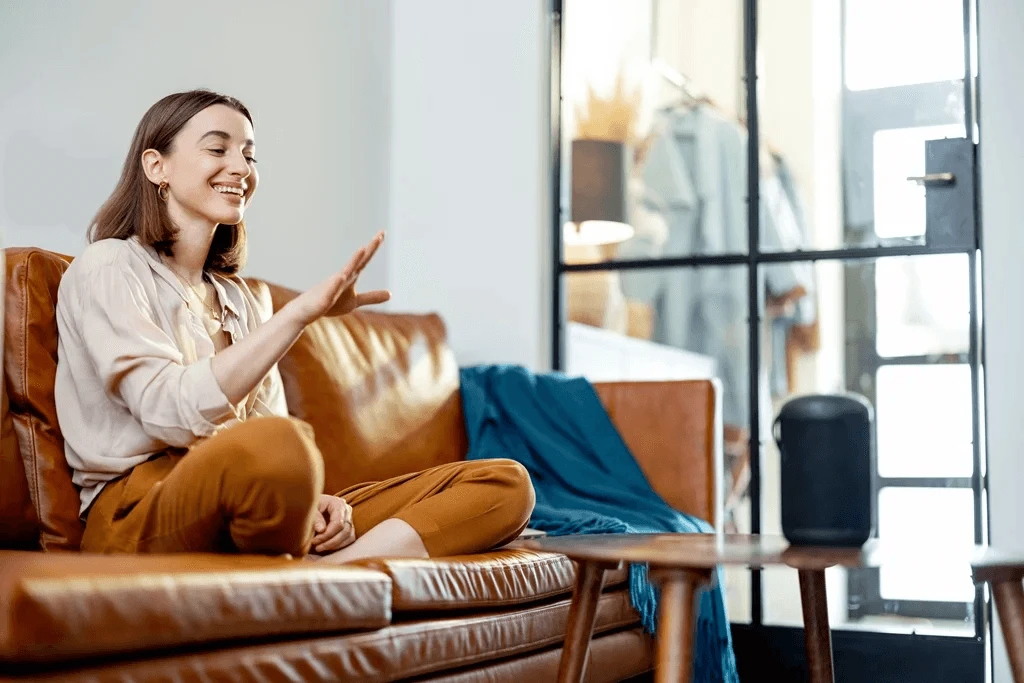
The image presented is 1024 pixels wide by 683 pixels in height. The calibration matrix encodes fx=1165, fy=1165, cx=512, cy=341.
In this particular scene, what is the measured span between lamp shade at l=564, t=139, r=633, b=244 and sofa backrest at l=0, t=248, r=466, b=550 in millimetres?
701

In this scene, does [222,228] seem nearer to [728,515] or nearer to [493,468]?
[493,468]

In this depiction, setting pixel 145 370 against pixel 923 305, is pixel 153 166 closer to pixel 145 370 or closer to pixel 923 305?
pixel 145 370

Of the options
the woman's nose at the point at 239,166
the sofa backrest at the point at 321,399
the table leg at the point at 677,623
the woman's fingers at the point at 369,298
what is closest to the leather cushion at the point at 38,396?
the sofa backrest at the point at 321,399

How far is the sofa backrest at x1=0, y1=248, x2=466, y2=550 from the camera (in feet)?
6.27

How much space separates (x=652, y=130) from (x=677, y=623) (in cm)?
263

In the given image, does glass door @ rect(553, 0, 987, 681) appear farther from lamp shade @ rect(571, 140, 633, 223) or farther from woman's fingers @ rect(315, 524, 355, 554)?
woman's fingers @ rect(315, 524, 355, 554)

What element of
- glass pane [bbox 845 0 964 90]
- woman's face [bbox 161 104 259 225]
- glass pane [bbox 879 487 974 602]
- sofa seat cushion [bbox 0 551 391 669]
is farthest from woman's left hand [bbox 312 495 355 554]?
glass pane [bbox 845 0 964 90]

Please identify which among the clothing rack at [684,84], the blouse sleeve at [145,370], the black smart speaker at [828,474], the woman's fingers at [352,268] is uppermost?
the clothing rack at [684,84]

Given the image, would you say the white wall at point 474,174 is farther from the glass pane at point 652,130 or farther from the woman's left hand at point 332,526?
the woman's left hand at point 332,526

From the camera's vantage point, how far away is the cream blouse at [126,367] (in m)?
1.82

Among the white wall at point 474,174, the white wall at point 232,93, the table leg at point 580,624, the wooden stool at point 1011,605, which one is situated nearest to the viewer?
the wooden stool at point 1011,605

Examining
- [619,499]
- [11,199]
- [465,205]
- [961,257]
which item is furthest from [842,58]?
[11,199]

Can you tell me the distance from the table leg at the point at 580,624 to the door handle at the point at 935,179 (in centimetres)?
212

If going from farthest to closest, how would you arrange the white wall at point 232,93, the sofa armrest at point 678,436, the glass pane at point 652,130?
the glass pane at point 652,130
the sofa armrest at point 678,436
the white wall at point 232,93
